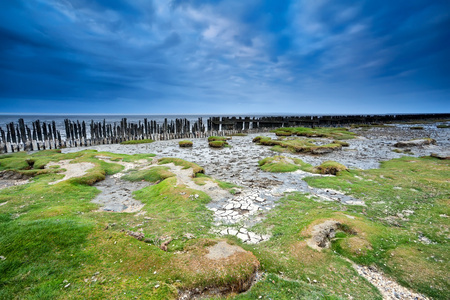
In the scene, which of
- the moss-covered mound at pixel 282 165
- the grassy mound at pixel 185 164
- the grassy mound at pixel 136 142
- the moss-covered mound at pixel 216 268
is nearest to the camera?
the moss-covered mound at pixel 216 268

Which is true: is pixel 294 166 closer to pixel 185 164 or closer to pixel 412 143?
pixel 185 164

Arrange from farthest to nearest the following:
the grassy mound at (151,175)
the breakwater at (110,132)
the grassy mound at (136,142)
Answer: the grassy mound at (136,142), the breakwater at (110,132), the grassy mound at (151,175)

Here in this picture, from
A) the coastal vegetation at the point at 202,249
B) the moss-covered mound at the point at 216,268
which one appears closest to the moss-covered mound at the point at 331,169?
the coastal vegetation at the point at 202,249

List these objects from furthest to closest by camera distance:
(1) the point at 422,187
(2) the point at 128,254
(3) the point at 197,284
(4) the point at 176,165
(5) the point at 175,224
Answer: (4) the point at 176,165, (1) the point at 422,187, (5) the point at 175,224, (2) the point at 128,254, (3) the point at 197,284

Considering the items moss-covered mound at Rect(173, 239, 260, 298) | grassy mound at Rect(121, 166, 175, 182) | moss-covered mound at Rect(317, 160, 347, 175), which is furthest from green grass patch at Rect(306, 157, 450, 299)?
grassy mound at Rect(121, 166, 175, 182)

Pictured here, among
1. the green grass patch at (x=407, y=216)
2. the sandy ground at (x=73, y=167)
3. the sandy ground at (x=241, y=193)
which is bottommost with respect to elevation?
the sandy ground at (x=241, y=193)

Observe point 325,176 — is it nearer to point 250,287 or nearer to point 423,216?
point 423,216

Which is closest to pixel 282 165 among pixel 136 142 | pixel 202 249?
pixel 202 249

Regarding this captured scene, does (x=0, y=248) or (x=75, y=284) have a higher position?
(x=0, y=248)

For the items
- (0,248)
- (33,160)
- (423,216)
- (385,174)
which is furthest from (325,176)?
(33,160)

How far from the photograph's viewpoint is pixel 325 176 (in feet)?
38.9

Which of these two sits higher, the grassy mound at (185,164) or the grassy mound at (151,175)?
the grassy mound at (185,164)

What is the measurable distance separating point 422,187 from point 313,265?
8.78 metres

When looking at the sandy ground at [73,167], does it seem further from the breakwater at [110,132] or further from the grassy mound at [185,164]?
the breakwater at [110,132]
